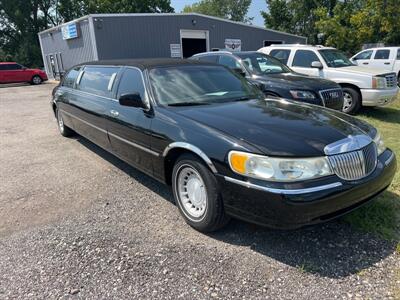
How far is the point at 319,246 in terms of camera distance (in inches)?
114

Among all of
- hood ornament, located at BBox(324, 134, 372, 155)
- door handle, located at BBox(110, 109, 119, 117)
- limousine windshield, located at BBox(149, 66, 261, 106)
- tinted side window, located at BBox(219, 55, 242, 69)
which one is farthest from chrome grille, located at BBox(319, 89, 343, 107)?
door handle, located at BBox(110, 109, 119, 117)

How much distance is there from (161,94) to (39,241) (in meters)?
1.97

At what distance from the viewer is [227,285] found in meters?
2.48

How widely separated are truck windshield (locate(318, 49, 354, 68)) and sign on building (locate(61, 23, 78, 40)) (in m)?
14.3

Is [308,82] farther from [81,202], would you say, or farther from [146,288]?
[146,288]

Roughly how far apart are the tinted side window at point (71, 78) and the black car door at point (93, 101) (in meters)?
0.29

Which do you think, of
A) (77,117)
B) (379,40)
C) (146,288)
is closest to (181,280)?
(146,288)

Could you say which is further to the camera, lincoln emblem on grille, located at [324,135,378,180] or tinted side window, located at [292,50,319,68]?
tinted side window, located at [292,50,319,68]

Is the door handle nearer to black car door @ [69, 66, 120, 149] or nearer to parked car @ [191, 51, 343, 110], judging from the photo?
black car door @ [69, 66, 120, 149]

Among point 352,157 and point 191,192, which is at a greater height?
point 352,157

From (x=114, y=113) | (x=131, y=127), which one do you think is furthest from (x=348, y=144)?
(x=114, y=113)

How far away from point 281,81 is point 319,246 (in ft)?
15.8

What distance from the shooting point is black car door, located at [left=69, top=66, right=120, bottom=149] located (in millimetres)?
4617

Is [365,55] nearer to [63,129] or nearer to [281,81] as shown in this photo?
[281,81]
